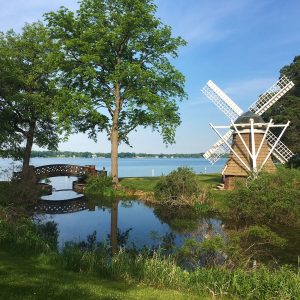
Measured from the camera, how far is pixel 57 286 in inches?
347

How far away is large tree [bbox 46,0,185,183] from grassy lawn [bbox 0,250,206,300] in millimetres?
23406

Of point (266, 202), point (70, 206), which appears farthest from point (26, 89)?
point (266, 202)

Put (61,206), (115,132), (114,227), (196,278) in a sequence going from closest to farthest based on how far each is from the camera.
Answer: (196,278) < (114,227) < (61,206) < (115,132)

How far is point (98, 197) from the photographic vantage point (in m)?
33.2

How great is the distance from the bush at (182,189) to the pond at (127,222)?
117 centimetres

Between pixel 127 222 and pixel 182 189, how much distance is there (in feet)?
20.2

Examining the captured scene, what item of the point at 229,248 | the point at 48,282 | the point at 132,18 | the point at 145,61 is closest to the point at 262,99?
the point at 145,61

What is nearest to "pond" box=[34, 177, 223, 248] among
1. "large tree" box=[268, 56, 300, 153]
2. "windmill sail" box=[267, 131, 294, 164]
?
"windmill sail" box=[267, 131, 294, 164]

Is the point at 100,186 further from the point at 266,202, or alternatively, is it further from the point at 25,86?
the point at 266,202

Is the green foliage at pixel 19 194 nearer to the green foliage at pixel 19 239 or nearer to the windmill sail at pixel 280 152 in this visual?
the green foliage at pixel 19 239

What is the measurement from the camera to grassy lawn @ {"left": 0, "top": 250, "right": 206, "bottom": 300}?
8227mm

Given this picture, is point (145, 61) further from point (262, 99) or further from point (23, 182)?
point (23, 182)

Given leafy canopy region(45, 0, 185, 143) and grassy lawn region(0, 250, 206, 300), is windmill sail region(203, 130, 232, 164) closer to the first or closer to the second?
leafy canopy region(45, 0, 185, 143)

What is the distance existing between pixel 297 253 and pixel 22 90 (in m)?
28.5
